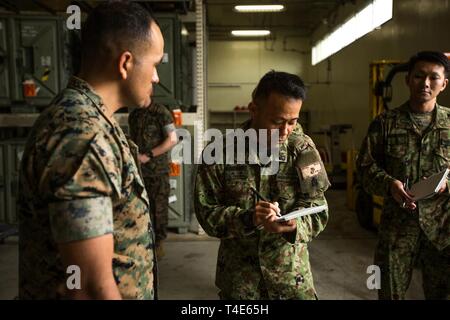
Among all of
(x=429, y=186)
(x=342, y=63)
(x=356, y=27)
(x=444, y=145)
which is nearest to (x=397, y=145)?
(x=444, y=145)

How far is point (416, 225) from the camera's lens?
89.9 inches

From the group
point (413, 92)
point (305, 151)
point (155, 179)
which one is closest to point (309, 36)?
point (155, 179)

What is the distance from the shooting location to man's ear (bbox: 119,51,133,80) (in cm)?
101

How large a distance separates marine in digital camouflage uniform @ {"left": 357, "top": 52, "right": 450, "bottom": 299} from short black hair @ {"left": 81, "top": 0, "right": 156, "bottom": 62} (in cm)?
171

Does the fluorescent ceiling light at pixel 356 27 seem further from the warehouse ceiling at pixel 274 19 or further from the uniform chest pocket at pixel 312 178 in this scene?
the uniform chest pocket at pixel 312 178

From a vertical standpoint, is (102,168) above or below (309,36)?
below

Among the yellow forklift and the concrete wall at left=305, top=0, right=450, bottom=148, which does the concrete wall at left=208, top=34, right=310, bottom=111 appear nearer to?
the concrete wall at left=305, top=0, right=450, bottom=148

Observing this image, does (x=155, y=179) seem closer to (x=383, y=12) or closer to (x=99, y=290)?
(x=99, y=290)

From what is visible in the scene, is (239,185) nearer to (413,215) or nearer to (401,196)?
(401,196)

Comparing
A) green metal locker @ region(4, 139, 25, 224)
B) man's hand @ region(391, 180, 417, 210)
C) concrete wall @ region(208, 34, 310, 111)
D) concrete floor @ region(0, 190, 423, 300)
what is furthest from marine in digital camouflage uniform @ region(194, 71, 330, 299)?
concrete wall @ region(208, 34, 310, 111)

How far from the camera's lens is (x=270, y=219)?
1.42 meters

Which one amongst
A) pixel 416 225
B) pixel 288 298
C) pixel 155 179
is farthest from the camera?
pixel 155 179

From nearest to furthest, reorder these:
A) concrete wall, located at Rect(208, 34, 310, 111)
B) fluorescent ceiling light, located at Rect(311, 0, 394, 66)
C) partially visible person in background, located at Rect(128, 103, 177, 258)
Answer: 1. partially visible person in background, located at Rect(128, 103, 177, 258)
2. fluorescent ceiling light, located at Rect(311, 0, 394, 66)
3. concrete wall, located at Rect(208, 34, 310, 111)

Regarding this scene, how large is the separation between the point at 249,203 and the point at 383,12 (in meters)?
6.47
